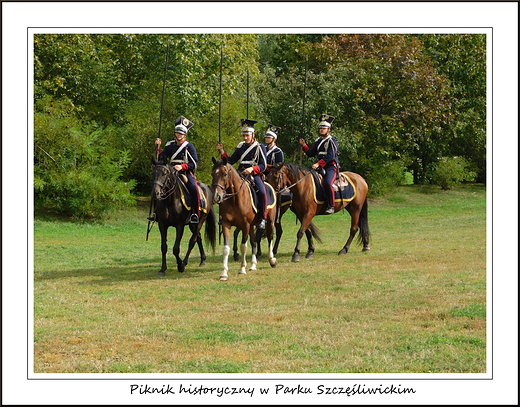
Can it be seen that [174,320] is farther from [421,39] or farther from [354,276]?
A: [421,39]

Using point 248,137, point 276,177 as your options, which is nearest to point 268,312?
point 248,137

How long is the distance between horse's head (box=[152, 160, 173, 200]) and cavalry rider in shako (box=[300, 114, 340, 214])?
3813mm

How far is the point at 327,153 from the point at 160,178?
4.64 meters

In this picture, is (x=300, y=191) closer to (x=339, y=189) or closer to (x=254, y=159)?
(x=339, y=189)

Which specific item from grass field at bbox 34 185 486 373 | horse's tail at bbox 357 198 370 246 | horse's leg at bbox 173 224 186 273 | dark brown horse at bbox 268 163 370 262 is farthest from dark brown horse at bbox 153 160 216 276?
horse's tail at bbox 357 198 370 246

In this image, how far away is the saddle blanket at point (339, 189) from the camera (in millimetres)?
16656

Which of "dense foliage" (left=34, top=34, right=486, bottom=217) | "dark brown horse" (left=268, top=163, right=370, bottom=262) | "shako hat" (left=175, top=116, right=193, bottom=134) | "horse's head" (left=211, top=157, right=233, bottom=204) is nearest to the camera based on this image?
"horse's head" (left=211, top=157, right=233, bottom=204)

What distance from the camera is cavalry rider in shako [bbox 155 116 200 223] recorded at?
14.0 meters

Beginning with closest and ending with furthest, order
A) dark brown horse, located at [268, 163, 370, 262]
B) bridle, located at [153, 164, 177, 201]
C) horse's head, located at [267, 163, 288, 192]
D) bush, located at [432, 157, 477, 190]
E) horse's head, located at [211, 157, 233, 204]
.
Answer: horse's head, located at [211, 157, 233, 204] → bridle, located at [153, 164, 177, 201] → horse's head, located at [267, 163, 288, 192] → dark brown horse, located at [268, 163, 370, 262] → bush, located at [432, 157, 477, 190]

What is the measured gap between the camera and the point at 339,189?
672 inches

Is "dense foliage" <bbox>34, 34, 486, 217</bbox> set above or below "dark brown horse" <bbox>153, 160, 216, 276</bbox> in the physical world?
above

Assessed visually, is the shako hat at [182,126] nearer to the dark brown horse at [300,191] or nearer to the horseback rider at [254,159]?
the horseback rider at [254,159]

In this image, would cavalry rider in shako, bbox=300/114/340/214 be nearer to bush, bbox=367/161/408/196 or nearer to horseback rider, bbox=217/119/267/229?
horseback rider, bbox=217/119/267/229

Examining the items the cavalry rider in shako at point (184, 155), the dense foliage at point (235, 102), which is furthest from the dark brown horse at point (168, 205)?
the dense foliage at point (235, 102)
